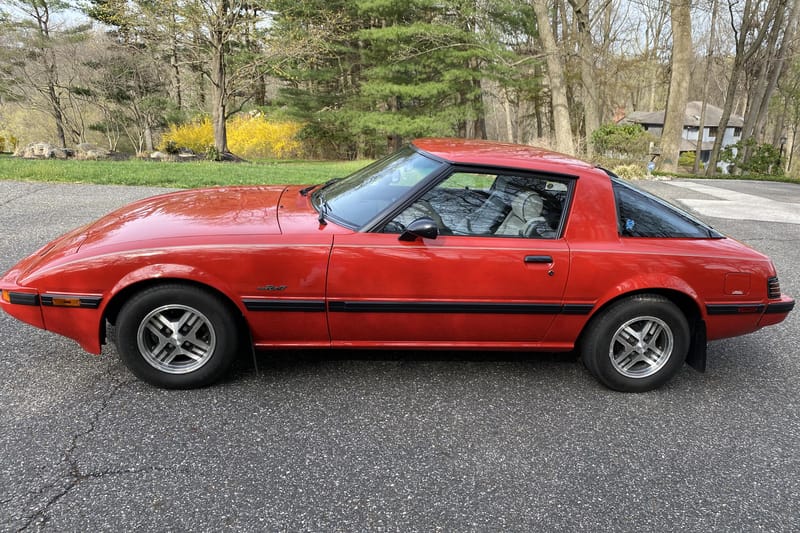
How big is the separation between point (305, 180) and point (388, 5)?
41.2ft

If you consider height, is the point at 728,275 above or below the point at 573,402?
above

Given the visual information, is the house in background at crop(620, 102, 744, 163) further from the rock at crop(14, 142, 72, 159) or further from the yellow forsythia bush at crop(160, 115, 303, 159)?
the rock at crop(14, 142, 72, 159)

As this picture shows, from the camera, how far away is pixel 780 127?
37281 mm

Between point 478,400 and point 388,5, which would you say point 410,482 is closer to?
point 478,400

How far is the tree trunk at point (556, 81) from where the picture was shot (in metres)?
18.9

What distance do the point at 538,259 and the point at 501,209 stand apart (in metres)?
0.46

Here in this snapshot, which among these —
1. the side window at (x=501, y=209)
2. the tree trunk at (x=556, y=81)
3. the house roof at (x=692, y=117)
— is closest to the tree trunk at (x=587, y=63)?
the tree trunk at (x=556, y=81)

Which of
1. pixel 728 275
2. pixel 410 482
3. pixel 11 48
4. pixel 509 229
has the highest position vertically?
pixel 11 48

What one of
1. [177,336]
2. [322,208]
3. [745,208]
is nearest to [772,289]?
[322,208]

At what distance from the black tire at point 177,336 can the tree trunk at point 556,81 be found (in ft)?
58.7

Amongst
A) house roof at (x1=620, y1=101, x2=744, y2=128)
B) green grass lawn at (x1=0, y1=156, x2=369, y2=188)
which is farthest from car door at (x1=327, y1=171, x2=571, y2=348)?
house roof at (x1=620, y1=101, x2=744, y2=128)

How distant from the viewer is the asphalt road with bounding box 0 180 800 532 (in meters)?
2.14

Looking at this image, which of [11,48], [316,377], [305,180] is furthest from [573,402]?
[11,48]

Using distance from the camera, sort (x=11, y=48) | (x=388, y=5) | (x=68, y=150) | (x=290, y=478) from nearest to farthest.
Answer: (x=290, y=478) → (x=68, y=150) → (x=388, y=5) → (x=11, y=48)
